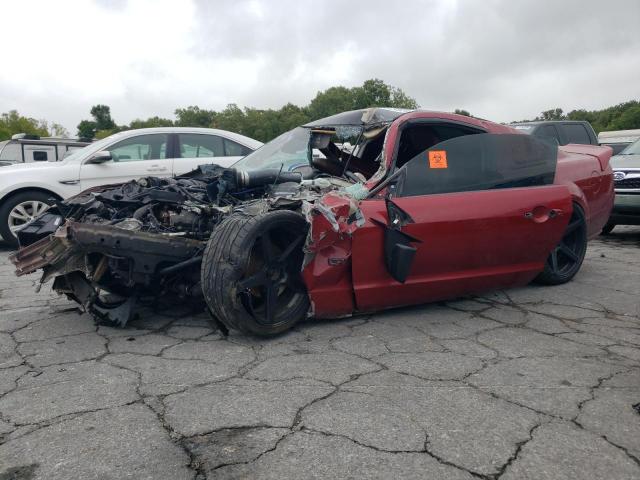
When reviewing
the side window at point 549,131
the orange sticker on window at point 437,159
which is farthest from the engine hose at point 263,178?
the side window at point 549,131

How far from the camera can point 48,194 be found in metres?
7.28

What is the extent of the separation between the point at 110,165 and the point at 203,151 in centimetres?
127

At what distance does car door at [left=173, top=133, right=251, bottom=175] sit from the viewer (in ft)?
25.4

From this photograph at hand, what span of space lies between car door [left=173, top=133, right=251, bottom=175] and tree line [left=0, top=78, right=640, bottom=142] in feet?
166

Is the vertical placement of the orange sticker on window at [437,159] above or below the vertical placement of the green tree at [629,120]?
below

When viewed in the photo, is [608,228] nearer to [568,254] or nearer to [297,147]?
[568,254]

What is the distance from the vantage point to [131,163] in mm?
7551

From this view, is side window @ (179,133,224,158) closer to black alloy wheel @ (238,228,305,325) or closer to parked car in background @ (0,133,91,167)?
black alloy wheel @ (238,228,305,325)

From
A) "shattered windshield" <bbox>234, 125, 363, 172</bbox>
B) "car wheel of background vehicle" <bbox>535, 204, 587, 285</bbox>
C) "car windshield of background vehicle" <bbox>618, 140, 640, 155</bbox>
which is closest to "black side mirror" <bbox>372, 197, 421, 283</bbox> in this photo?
"shattered windshield" <bbox>234, 125, 363, 172</bbox>

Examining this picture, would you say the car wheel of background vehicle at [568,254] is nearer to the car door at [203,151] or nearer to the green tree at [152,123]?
the car door at [203,151]

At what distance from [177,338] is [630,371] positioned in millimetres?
2702

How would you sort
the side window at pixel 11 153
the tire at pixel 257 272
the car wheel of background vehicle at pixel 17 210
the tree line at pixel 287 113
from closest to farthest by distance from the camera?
the tire at pixel 257 272, the car wheel of background vehicle at pixel 17 210, the side window at pixel 11 153, the tree line at pixel 287 113


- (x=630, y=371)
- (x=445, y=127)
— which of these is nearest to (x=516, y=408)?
(x=630, y=371)

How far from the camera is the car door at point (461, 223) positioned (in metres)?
3.69
